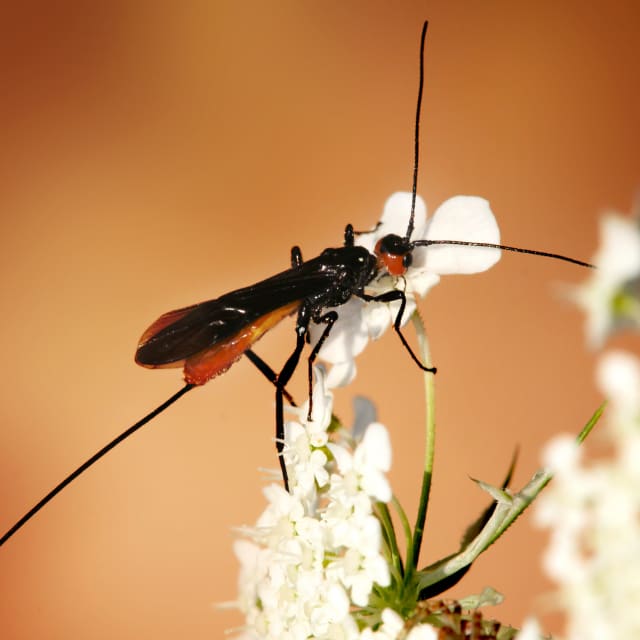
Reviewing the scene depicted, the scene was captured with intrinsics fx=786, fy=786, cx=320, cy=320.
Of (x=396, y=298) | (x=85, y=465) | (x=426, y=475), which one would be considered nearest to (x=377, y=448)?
(x=426, y=475)

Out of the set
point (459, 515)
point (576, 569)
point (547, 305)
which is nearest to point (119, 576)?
point (459, 515)

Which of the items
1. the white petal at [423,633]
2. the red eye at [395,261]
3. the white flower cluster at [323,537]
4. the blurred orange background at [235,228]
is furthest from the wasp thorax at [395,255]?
the blurred orange background at [235,228]

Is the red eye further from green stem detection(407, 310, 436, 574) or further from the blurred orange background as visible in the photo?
the blurred orange background

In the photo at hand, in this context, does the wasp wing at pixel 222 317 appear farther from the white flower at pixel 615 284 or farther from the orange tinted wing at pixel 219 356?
the white flower at pixel 615 284

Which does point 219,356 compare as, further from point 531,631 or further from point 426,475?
point 531,631

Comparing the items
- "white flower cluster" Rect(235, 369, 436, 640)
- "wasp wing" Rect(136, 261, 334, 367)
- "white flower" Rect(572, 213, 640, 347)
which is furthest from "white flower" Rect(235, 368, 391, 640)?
"white flower" Rect(572, 213, 640, 347)

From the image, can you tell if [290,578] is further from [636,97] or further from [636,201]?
[636,97]
